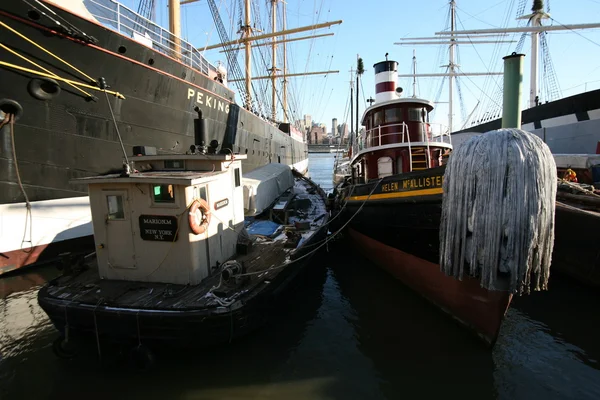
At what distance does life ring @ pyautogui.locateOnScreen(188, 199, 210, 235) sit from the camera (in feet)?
18.7

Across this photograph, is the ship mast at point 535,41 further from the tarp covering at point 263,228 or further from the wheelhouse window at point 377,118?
the tarp covering at point 263,228

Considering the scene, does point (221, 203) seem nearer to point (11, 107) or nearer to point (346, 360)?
point (346, 360)

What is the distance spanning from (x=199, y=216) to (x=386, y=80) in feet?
30.6

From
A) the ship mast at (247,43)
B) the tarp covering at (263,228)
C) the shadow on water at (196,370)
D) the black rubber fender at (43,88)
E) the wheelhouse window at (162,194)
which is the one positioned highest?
the ship mast at (247,43)

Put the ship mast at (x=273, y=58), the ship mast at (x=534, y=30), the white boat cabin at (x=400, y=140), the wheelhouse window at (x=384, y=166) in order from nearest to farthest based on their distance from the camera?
the white boat cabin at (x=400, y=140) < the wheelhouse window at (x=384, y=166) < the ship mast at (x=534, y=30) < the ship mast at (x=273, y=58)

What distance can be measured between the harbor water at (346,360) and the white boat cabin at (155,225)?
1429 millimetres

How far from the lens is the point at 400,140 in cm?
1064

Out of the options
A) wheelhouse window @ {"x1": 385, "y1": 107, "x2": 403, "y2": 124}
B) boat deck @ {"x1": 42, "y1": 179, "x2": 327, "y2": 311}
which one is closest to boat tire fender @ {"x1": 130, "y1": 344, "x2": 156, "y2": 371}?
boat deck @ {"x1": 42, "y1": 179, "x2": 327, "y2": 311}

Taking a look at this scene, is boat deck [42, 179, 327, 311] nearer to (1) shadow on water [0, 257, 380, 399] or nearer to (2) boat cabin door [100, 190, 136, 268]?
(2) boat cabin door [100, 190, 136, 268]

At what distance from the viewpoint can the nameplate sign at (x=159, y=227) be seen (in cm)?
576

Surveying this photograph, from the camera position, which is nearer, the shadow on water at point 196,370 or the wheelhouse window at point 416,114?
the shadow on water at point 196,370

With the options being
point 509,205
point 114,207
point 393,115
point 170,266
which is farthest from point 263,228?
point 509,205

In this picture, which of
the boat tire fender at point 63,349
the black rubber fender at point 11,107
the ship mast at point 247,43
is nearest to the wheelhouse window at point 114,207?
the boat tire fender at point 63,349

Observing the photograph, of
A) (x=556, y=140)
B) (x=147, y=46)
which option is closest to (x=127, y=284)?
(x=147, y=46)
